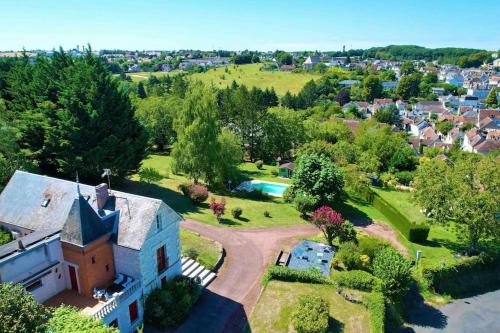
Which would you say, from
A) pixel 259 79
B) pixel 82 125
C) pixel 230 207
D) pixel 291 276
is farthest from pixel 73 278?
pixel 259 79

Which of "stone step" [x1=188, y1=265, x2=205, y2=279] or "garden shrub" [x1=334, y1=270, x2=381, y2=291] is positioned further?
"stone step" [x1=188, y1=265, x2=205, y2=279]

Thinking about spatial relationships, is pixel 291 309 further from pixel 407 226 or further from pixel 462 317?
pixel 407 226

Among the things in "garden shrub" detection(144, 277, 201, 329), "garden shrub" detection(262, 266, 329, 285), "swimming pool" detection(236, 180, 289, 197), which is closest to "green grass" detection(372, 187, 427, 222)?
"swimming pool" detection(236, 180, 289, 197)

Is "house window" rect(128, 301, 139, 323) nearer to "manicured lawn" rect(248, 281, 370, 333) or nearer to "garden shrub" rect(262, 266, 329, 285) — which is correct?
"manicured lawn" rect(248, 281, 370, 333)

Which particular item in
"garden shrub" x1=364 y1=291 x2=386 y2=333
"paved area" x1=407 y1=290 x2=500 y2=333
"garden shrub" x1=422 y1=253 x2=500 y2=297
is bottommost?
"paved area" x1=407 y1=290 x2=500 y2=333

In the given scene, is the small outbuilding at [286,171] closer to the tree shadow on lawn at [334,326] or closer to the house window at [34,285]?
the tree shadow on lawn at [334,326]

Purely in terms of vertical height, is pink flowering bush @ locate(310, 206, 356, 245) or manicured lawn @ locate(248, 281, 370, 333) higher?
pink flowering bush @ locate(310, 206, 356, 245)
